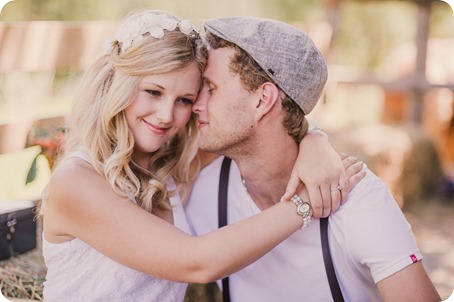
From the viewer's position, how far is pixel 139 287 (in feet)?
7.50

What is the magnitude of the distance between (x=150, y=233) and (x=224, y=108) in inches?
24.4

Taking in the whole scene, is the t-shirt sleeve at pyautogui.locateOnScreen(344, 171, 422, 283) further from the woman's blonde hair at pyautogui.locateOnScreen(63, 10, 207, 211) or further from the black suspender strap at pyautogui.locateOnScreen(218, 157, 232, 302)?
the woman's blonde hair at pyautogui.locateOnScreen(63, 10, 207, 211)

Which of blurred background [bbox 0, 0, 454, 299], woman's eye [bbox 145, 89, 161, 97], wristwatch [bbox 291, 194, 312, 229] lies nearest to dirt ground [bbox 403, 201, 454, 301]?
blurred background [bbox 0, 0, 454, 299]

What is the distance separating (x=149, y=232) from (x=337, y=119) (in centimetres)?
763

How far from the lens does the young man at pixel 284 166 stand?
86.0 inches

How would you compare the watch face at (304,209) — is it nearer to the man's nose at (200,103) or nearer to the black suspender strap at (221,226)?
the black suspender strap at (221,226)

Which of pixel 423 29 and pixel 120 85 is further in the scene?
pixel 423 29

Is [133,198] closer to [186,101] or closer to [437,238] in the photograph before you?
[186,101]

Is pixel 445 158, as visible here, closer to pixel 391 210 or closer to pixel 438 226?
pixel 438 226

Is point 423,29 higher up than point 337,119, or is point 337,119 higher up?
point 423,29

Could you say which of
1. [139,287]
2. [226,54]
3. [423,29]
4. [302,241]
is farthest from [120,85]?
[423,29]

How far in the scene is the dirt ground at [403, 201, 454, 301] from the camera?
4.75 m

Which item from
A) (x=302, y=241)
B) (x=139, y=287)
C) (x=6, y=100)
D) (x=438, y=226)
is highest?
(x=302, y=241)

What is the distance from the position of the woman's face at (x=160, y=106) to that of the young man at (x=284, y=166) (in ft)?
0.31
